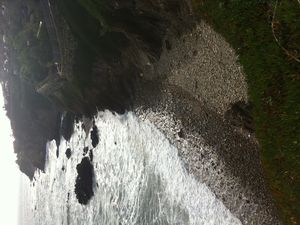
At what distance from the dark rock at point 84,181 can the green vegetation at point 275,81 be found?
22.1 metres

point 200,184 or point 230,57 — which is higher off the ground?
point 230,57

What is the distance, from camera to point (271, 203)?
16734mm

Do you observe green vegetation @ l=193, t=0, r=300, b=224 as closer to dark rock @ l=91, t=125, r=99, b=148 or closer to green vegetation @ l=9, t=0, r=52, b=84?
dark rock @ l=91, t=125, r=99, b=148

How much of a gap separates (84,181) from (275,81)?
24.6 m

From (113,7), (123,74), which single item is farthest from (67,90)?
(113,7)

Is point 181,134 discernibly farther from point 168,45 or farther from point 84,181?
point 84,181

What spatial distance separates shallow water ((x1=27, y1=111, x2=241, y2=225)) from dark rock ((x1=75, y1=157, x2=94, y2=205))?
70 cm

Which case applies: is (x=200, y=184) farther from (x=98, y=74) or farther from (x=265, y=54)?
(x=98, y=74)

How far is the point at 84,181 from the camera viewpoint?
3634 centimetres

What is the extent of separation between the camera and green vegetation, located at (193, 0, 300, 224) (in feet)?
47.7

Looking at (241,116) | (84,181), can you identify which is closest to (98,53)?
(84,181)

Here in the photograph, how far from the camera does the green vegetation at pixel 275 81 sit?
47.7 ft

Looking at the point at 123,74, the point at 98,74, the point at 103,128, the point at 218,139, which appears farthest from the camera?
the point at 103,128

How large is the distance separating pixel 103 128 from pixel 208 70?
15.6 m
